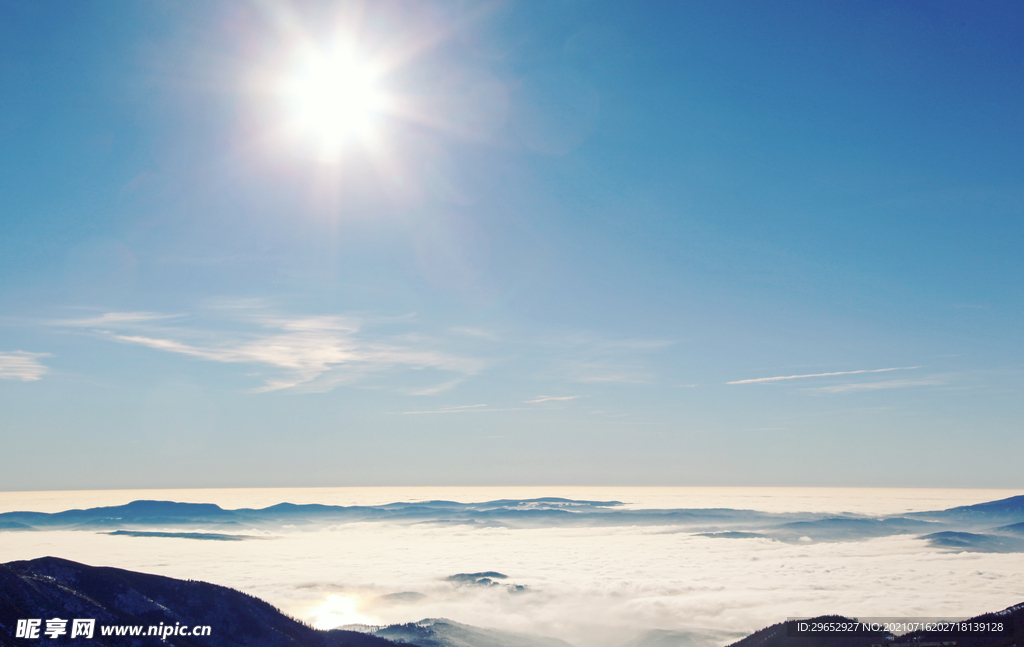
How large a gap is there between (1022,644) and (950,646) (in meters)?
20.3

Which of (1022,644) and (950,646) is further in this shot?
(950,646)

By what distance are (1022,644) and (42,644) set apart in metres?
316

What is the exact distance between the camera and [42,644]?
7859 inches

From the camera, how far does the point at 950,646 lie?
19950 centimetres

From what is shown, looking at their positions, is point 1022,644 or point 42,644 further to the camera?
point 42,644

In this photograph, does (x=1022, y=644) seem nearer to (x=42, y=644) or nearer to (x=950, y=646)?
(x=950, y=646)

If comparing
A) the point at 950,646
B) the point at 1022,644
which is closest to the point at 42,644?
the point at 950,646

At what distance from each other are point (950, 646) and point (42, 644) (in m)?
303
